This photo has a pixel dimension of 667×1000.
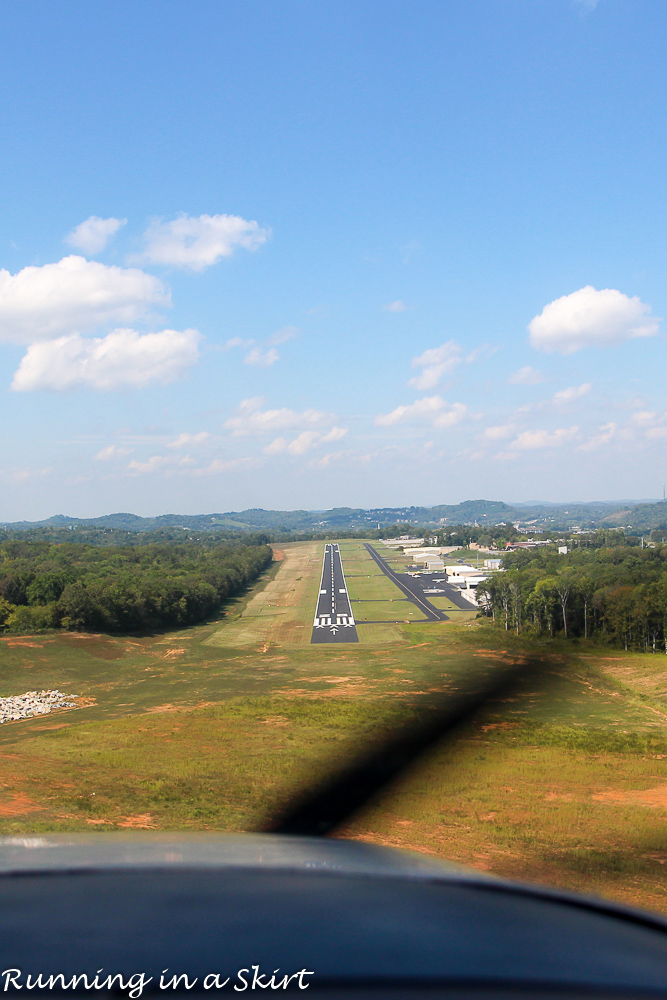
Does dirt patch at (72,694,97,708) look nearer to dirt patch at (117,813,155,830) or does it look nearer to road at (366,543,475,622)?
dirt patch at (117,813,155,830)

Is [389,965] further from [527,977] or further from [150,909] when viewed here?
[150,909]

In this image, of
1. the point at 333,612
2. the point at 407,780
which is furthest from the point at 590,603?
the point at 407,780

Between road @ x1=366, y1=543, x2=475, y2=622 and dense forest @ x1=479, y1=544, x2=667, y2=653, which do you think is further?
road @ x1=366, y1=543, x2=475, y2=622

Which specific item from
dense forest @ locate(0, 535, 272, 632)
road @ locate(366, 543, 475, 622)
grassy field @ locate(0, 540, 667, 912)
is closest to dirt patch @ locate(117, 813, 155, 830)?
grassy field @ locate(0, 540, 667, 912)

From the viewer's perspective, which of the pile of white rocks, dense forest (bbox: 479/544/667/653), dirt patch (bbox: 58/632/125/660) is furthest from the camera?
dense forest (bbox: 479/544/667/653)

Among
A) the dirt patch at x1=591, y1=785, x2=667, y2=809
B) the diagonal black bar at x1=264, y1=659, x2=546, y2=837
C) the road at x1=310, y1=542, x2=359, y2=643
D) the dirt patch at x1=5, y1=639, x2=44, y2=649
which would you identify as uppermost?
the diagonal black bar at x1=264, y1=659, x2=546, y2=837

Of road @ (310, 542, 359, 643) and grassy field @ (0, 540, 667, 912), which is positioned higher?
grassy field @ (0, 540, 667, 912)

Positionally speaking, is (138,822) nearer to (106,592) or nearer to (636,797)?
(636,797)
